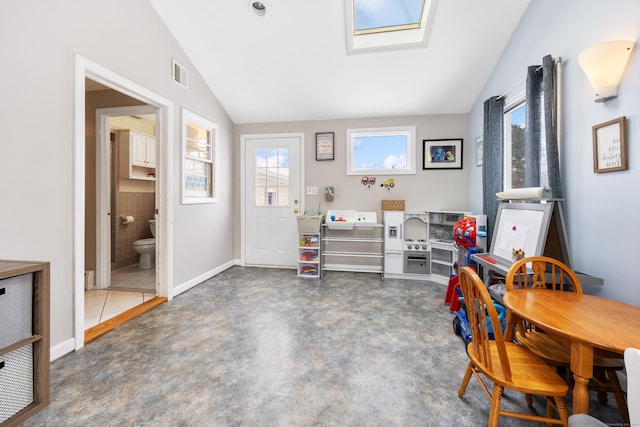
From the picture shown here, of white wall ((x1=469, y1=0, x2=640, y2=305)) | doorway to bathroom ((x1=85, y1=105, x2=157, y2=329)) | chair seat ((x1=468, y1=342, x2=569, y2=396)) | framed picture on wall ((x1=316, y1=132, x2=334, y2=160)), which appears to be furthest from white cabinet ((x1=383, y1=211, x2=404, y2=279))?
doorway to bathroom ((x1=85, y1=105, x2=157, y2=329))

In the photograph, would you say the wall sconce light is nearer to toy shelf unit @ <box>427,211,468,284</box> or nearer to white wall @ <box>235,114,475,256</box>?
toy shelf unit @ <box>427,211,468,284</box>

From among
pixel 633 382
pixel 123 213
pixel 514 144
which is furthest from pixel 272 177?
pixel 633 382

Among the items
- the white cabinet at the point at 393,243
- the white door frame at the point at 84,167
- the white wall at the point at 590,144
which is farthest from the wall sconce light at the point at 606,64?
the white door frame at the point at 84,167

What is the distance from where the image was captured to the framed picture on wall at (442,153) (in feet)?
13.1

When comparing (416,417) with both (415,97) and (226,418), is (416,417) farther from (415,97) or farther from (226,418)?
(415,97)

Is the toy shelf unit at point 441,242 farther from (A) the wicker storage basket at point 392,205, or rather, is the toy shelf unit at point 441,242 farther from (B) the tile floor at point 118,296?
(B) the tile floor at point 118,296

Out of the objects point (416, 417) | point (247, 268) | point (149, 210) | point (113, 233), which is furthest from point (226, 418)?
point (149, 210)

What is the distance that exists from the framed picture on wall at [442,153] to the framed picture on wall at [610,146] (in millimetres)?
2291

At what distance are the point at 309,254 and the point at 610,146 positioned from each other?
329 centimetres

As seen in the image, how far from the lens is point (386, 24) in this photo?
9.96ft

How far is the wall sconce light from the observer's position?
153 centimetres

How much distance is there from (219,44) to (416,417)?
3.87m

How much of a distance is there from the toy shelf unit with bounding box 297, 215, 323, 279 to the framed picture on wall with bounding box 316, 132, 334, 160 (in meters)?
1.02

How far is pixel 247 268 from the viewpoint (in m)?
4.47
